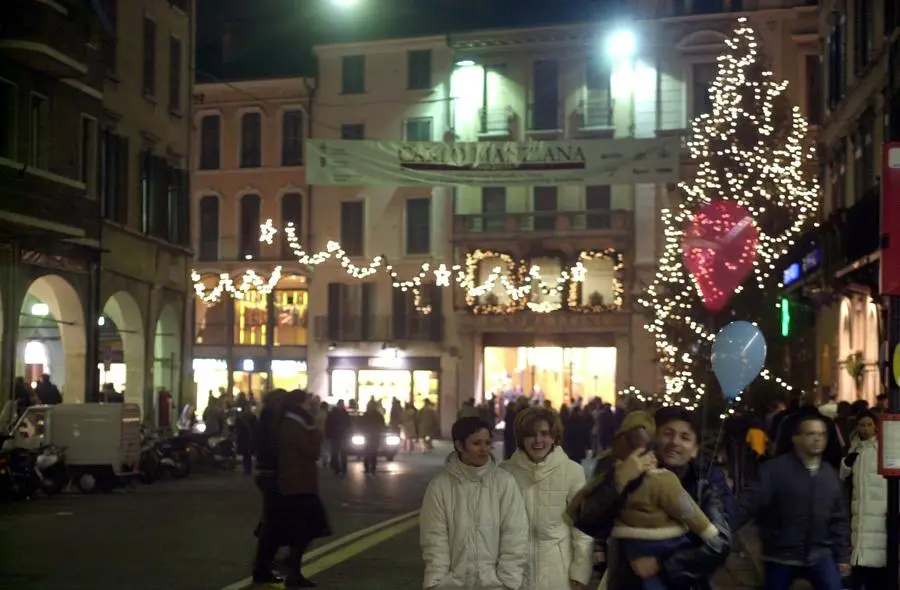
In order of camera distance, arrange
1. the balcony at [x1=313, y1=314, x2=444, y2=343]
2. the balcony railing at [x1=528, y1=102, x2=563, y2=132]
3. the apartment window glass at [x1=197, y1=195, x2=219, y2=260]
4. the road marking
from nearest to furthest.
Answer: the road marking < the balcony railing at [x1=528, y1=102, x2=563, y2=132] < the balcony at [x1=313, y1=314, x2=444, y2=343] < the apartment window glass at [x1=197, y1=195, x2=219, y2=260]

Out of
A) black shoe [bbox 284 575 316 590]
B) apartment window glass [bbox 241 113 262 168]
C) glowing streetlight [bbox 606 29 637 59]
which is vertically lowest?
black shoe [bbox 284 575 316 590]

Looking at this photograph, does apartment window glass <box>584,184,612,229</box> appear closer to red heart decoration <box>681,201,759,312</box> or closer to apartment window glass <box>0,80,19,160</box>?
red heart decoration <box>681,201,759,312</box>

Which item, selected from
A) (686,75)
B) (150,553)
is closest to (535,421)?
(150,553)

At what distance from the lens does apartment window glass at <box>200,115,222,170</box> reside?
200ft

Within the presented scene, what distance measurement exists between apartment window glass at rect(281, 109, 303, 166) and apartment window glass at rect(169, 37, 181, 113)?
20.0 metres

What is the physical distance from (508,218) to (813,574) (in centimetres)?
4661

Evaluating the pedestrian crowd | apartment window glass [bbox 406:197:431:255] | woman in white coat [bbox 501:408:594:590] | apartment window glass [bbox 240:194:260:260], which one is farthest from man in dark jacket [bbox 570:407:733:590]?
apartment window glass [bbox 240:194:260:260]

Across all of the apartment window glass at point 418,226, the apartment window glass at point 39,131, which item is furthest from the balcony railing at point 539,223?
the apartment window glass at point 39,131

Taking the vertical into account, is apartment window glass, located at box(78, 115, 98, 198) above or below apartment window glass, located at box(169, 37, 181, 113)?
below

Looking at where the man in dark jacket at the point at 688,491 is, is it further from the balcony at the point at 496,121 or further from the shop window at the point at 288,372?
the shop window at the point at 288,372

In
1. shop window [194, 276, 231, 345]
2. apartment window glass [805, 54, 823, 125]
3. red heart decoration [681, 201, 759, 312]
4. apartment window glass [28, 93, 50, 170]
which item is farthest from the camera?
shop window [194, 276, 231, 345]

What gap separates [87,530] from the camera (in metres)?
18.8

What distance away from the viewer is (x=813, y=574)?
28.4 ft

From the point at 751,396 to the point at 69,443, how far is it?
1490 centimetres
